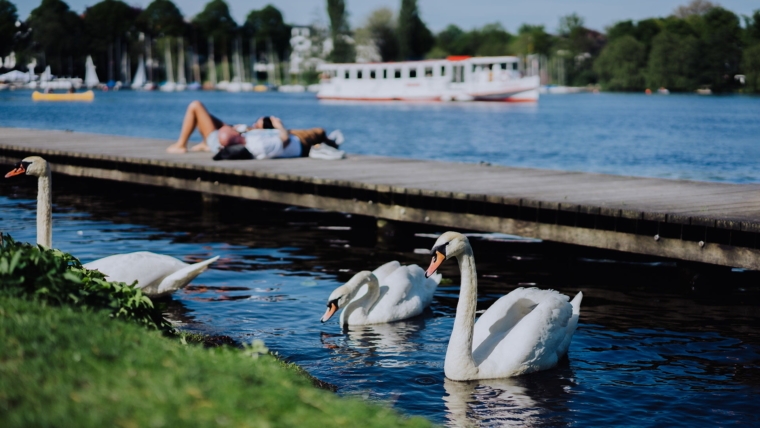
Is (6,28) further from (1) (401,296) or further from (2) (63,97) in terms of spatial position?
(1) (401,296)

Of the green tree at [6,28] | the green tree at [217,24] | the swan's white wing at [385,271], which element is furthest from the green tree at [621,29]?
the swan's white wing at [385,271]

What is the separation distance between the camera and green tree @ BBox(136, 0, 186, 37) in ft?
603

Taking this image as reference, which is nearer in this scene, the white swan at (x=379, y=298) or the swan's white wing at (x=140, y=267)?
the white swan at (x=379, y=298)

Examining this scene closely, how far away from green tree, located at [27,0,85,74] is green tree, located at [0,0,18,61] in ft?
10.5

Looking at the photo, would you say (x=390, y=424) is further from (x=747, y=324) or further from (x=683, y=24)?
(x=683, y=24)

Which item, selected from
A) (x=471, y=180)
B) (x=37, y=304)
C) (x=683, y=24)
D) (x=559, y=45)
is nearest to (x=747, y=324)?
(x=471, y=180)

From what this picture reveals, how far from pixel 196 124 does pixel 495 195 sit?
8.40 metres

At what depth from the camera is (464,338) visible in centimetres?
859

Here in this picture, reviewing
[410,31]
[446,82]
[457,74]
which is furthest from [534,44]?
[446,82]

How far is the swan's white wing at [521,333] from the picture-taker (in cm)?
880

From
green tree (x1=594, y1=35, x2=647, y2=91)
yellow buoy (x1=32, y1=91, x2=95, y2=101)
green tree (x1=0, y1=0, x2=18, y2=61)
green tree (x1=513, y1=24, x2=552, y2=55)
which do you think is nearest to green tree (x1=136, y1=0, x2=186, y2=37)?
green tree (x1=0, y1=0, x2=18, y2=61)

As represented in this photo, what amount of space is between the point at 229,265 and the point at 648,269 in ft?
19.1

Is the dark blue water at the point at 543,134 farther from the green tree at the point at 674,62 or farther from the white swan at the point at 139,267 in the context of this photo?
the green tree at the point at 674,62

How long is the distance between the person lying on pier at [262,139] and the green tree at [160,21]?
556 ft
